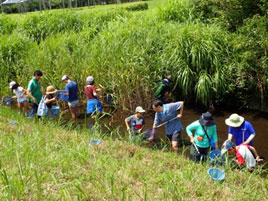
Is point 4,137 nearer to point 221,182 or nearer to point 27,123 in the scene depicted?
point 27,123

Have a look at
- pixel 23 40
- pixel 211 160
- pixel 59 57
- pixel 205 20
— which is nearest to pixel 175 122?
pixel 211 160

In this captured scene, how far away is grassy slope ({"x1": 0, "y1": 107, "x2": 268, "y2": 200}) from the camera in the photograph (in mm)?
3056

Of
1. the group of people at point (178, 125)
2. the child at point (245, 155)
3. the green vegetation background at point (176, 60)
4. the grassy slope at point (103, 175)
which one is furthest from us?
the green vegetation background at point (176, 60)

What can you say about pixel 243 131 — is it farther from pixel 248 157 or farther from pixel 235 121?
pixel 248 157

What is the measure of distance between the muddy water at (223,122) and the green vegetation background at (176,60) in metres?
0.36

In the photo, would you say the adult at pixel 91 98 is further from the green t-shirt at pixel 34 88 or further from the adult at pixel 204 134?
the adult at pixel 204 134

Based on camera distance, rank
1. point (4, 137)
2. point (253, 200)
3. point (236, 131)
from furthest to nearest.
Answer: point (236, 131)
point (4, 137)
point (253, 200)

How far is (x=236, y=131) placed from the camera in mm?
4941

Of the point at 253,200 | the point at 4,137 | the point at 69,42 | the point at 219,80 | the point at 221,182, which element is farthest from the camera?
the point at 69,42

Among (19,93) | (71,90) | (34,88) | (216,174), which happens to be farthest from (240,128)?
(19,93)

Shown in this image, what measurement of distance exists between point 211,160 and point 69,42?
755cm

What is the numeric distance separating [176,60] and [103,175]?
550 centimetres

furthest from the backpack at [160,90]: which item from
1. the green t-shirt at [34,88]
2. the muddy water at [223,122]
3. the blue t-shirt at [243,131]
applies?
the green t-shirt at [34,88]

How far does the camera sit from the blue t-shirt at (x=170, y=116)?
5.70 meters
